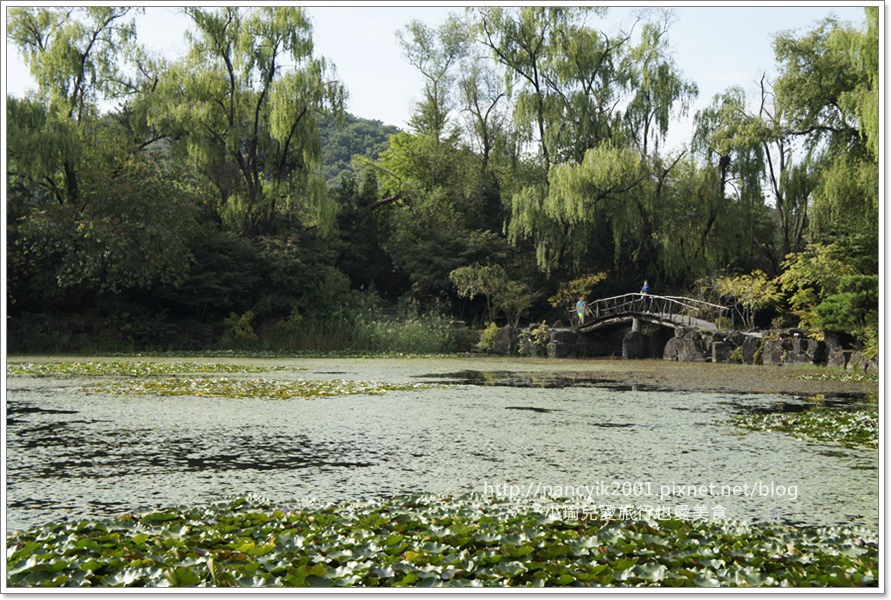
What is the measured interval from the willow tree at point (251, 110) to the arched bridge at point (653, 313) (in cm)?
756

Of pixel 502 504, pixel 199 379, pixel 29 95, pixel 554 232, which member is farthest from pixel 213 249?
pixel 502 504

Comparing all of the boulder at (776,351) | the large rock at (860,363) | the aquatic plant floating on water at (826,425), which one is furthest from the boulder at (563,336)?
the aquatic plant floating on water at (826,425)

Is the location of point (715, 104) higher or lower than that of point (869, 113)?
higher

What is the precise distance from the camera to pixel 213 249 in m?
21.6

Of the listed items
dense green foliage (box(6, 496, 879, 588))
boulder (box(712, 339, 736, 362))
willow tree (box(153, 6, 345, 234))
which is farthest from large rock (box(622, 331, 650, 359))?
dense green foliage (box(6, 496, 879, 588))

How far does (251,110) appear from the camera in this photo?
895 inches

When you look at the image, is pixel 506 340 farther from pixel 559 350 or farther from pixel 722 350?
pixel 722 350

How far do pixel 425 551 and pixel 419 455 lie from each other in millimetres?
2215

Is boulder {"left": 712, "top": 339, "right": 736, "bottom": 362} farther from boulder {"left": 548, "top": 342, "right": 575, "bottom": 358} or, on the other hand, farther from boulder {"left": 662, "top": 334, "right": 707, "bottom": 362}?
boulder {"left": 548, "top": 342, "right": 575, "bottom": 358}

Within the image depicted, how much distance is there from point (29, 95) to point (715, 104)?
16.9 m

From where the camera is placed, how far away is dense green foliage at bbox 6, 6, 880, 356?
62.1ft

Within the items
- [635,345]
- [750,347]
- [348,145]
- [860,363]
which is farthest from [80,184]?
[348,145]

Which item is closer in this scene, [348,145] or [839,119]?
[839,119]

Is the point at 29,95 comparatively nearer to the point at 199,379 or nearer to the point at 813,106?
the point at 199,379
